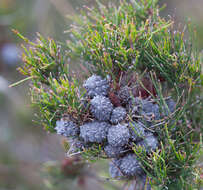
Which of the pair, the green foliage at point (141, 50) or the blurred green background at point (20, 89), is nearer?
the green foliage at point (141, 50)

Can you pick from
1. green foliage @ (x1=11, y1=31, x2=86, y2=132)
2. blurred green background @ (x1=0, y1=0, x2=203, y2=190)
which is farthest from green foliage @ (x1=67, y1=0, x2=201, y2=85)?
blurred green background @ (x1=0, y1=0, x2=203, y2=190)

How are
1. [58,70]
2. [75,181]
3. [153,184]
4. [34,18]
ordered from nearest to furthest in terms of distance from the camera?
[153,184] → [58,70] → [75,181] → [34,18]

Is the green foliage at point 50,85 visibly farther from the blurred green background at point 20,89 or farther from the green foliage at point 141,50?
the blurred green background at point 20,89

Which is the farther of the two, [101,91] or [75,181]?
[75,181]

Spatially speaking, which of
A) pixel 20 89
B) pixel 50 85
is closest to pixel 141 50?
pixel 50 85

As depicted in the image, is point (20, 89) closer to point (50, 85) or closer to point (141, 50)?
point (50, 85)

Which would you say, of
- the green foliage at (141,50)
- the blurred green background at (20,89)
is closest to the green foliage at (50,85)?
the green foliage at (141,50)

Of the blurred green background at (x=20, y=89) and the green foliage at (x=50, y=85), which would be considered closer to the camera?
the green foliage at (x=50, y=85)

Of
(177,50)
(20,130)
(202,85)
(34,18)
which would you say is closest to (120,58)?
(177,50)

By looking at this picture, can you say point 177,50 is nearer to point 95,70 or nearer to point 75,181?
point 95,70

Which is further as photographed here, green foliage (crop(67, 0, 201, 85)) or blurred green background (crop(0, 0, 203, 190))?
blurred green background (crop(0, 0, 203, 190))

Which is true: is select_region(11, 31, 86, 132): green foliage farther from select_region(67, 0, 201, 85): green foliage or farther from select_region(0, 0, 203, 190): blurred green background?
select_region(0, 0, 203, 190): blurred green background
